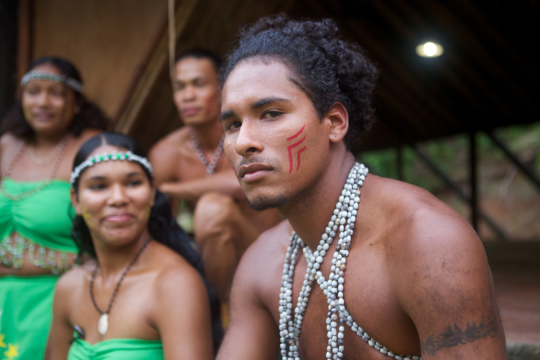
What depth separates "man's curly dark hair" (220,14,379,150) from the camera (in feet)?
5.93

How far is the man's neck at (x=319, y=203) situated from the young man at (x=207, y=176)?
4.55 ft

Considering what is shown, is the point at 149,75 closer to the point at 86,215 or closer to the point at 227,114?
the point at 86,215

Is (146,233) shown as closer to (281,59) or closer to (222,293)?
(222,293)

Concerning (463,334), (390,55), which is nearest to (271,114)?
(463,334)

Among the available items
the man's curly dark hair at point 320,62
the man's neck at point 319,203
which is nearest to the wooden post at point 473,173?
the man's curly dark hair at point 320,62

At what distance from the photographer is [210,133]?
3.76 m

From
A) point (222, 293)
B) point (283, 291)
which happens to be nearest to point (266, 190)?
point (283, 291)

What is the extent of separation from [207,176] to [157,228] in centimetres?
106

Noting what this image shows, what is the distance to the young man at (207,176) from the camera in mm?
3199

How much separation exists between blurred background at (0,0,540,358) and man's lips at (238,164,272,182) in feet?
5.42

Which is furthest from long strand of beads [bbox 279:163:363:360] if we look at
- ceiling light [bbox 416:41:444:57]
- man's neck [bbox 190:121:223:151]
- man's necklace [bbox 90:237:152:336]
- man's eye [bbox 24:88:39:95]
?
ceiling light [bbox 416:41:444:57]

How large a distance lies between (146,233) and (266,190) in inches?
45.8

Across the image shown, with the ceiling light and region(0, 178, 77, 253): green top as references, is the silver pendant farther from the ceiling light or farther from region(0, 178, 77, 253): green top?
the ceiling light

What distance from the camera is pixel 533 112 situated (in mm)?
6152
